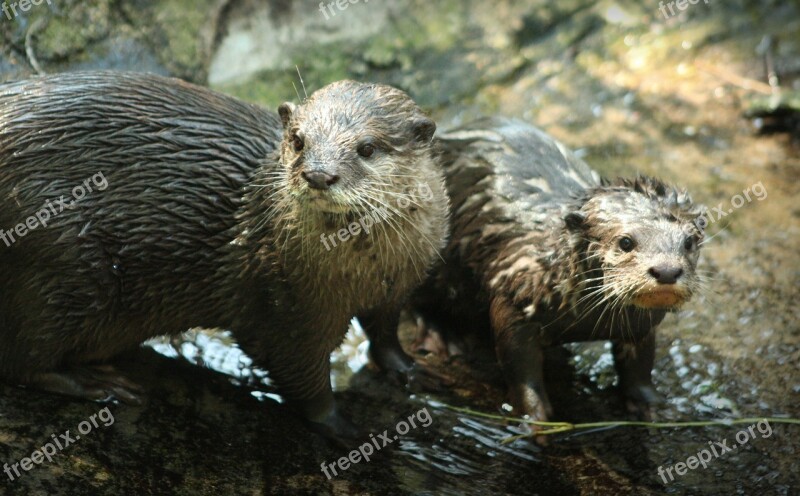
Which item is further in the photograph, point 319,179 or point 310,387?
point 310,387

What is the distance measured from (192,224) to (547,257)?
4.67 ft

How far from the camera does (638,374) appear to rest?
Result: 13.4 feet

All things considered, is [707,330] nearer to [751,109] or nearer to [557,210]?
[557,210]

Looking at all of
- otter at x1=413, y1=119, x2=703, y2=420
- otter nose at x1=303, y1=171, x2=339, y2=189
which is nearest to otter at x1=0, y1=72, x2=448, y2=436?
otter nose at x1=303, y1=171, x2=339, y2=189

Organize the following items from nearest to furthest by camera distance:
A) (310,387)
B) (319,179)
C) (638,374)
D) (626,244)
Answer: (319,179) < (626,244) < (310,387) < (638,374)

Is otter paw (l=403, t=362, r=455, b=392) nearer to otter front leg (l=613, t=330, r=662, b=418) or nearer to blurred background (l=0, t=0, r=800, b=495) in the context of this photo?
blurred background (l=0, t=0, r=800, b=495)

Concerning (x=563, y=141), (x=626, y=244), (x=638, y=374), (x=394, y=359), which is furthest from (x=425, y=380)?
(x=563, y=141)

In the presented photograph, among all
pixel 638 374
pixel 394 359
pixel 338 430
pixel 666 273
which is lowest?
pixel 638 374

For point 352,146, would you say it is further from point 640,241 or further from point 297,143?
point 640,241

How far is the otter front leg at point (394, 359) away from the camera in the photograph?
13.6 feet

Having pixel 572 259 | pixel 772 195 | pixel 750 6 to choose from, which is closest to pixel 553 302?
pixel 572 259

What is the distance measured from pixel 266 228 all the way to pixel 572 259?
3.96 feet

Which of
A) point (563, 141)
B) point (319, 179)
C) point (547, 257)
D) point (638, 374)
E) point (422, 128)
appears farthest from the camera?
point (563, 141)

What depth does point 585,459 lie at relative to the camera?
3803 mm
